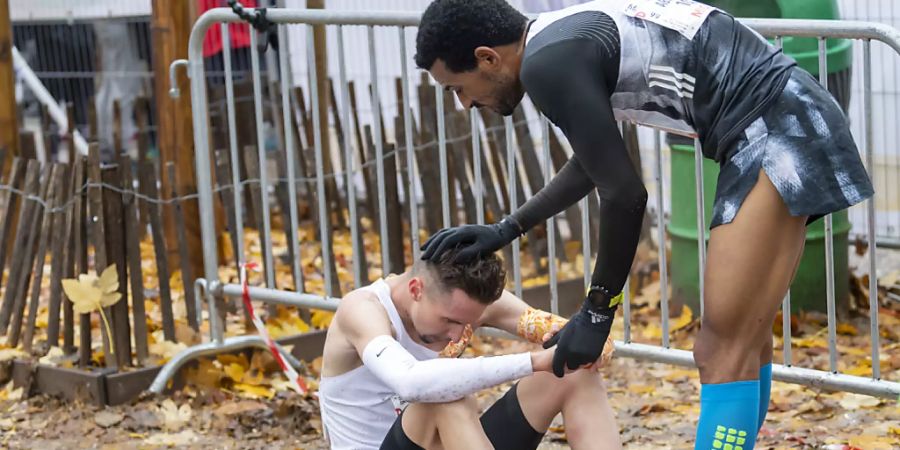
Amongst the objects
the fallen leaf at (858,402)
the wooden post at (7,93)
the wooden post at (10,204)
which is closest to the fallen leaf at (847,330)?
the fallen leaf at (858,402)

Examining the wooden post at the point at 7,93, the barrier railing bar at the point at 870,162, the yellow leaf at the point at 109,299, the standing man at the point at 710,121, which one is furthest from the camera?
the wooden post at the point at 7,93

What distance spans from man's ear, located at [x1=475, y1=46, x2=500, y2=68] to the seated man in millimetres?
589

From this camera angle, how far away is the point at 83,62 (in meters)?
10.5

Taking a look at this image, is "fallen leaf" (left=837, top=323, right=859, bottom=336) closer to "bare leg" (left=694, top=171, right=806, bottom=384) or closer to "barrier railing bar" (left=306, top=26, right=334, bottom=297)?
"barrier railing bar" (left=306, top=26, right=334, bottom=297)

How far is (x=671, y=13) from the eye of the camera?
2875 millimetres

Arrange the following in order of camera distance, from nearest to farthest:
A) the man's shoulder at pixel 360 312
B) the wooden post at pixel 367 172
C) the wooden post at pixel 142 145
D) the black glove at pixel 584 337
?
the black glove at pixel 584 337 < the man's shoulder at pixel 360 312 < the wooden post at pixel 367 172 < the wooden post at pixel 142 145

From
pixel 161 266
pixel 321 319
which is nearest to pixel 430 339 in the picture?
pixel 161 266

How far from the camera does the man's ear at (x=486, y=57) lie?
2.84m

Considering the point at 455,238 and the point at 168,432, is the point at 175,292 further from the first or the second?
the point at 455,238

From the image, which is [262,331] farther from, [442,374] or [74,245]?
[442,374]

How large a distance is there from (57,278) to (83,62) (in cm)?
556

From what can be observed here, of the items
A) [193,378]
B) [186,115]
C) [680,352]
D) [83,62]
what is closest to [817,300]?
[680,352]

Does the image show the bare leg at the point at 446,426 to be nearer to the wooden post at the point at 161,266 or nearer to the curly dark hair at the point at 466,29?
the curly dark hair at the point at 466,29

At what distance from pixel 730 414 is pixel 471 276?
69cm
